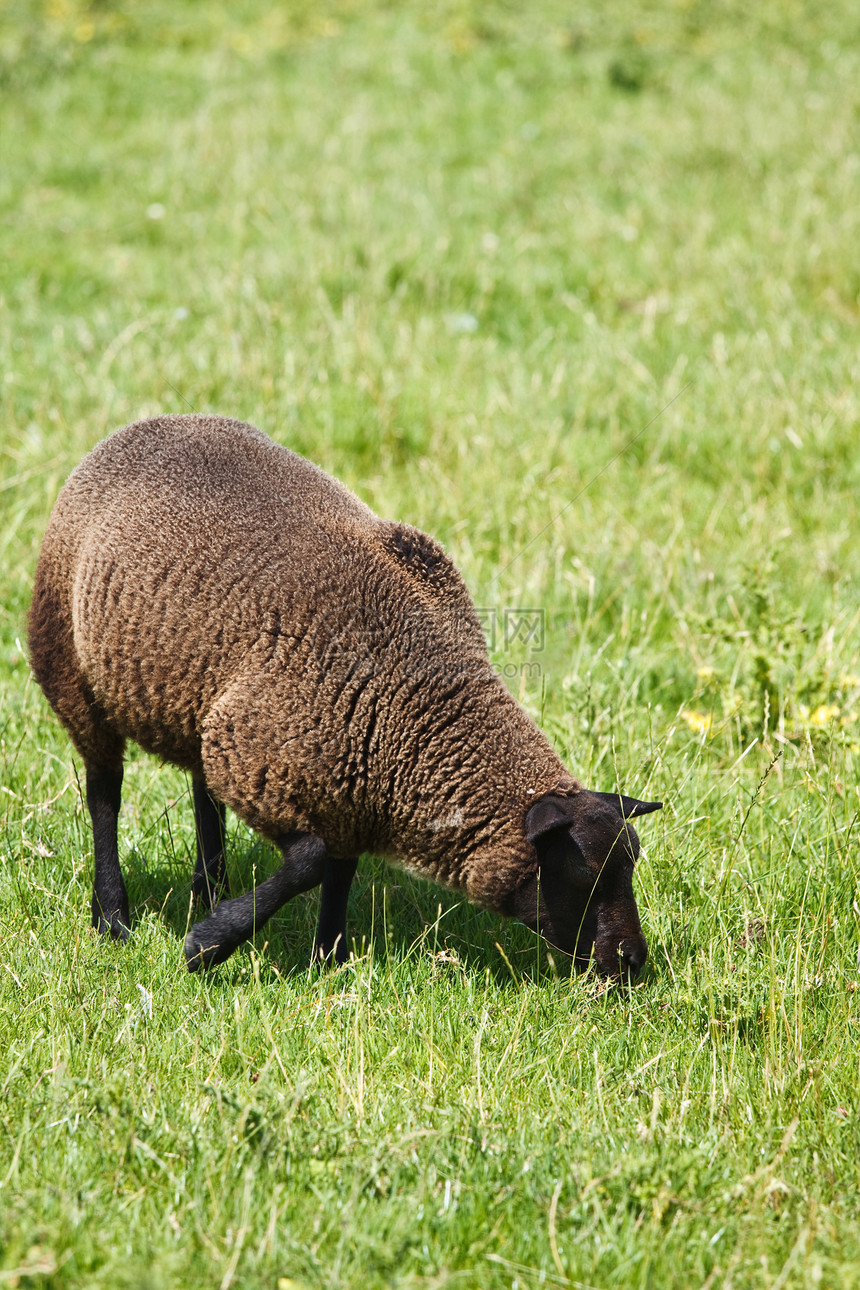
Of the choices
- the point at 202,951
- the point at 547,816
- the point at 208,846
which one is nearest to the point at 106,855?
the point at 208,846

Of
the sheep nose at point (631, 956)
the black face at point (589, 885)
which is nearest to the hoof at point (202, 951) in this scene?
the black face at point (589, 885)

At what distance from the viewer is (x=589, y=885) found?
3492 millimetres

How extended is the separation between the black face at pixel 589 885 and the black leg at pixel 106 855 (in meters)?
1.35

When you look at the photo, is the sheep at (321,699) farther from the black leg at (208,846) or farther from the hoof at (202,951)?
the black leg at (208,846)

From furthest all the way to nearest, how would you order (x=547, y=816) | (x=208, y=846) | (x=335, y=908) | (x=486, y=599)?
1. (x=486, y=599)
2. (x=208, y=846)
3. (x=335, y=908)
4. (x=547, y=816)

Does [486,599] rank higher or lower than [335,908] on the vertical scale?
higher

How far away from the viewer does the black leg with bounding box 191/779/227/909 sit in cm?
406

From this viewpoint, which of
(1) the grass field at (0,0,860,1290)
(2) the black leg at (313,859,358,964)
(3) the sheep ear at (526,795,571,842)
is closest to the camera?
(1) the grass field at (0,0,860,1290)

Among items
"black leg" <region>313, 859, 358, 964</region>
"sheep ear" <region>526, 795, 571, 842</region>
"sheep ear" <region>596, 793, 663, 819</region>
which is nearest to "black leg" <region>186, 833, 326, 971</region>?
"black leg" <region>313, 859, 358, 964</region>

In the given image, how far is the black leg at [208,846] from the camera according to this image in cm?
406

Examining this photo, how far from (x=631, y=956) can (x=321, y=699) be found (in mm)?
1240

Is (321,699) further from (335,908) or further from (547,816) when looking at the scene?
(335,908)

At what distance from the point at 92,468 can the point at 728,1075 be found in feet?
8.97

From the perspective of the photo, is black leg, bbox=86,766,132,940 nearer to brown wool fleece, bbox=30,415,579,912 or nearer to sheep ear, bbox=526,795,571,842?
brown wool fleece, bbox=30,415,579,912
